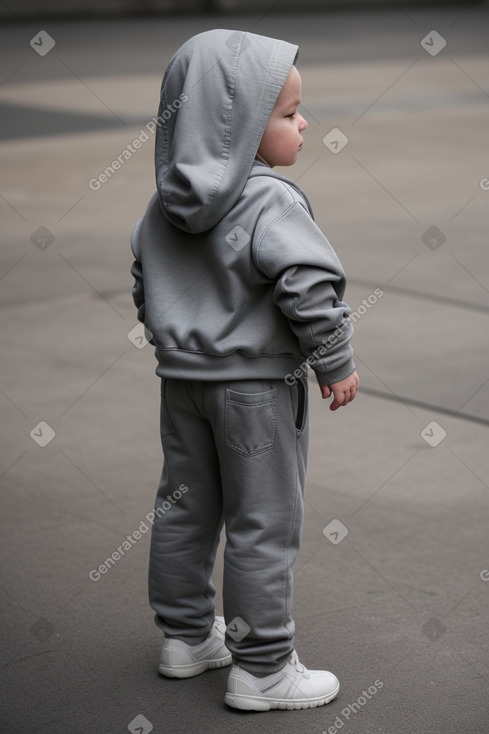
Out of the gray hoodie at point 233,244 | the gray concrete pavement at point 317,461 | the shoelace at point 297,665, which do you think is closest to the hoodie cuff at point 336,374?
the gray hoodie at point 233,244

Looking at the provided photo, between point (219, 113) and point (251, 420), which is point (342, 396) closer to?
point (251, 420)

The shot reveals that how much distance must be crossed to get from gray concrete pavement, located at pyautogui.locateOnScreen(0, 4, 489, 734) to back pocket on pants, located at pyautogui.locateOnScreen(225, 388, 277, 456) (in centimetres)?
72

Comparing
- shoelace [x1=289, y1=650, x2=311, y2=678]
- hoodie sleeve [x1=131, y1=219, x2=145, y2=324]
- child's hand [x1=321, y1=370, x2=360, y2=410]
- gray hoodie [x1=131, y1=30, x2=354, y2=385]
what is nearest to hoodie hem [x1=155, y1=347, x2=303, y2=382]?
gray hoodie [x1=131, y1=30, x2=354, y2=385]

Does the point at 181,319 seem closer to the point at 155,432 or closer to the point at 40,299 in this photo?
the point at 155,432

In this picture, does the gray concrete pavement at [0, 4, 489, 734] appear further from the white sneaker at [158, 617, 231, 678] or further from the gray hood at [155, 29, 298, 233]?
the gray hood at [155, 29, 298, 233]

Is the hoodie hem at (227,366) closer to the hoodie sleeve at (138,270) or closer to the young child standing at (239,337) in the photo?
the young child standing at (239,337)

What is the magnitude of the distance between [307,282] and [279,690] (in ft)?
3.56

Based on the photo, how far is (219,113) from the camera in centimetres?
270

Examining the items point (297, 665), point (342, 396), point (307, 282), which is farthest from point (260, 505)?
point (307, 282)

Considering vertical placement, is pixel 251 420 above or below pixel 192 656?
above

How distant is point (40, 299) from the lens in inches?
267

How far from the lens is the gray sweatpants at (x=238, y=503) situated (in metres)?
2.83

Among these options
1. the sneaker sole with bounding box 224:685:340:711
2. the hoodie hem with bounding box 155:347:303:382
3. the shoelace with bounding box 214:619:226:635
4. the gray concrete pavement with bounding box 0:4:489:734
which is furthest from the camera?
the shoelace with bounding box 214:619:226:635

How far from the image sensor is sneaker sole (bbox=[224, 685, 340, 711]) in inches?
115
